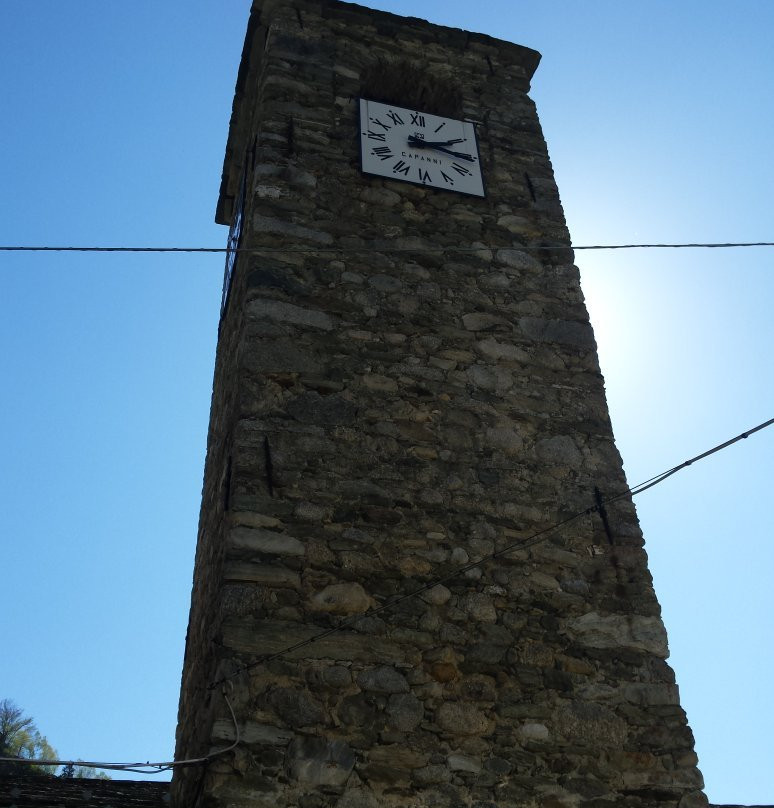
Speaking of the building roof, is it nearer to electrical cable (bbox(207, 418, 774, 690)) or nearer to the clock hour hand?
electrical cable (bbox(207, 418, 774, 690))

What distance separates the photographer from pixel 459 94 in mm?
6059

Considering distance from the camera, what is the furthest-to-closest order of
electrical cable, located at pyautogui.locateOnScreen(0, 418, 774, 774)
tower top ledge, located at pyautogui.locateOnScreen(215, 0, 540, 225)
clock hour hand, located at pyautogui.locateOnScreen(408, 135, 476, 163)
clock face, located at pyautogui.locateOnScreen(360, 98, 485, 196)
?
1. tower top ledge, located at pyautogui.locateOnScreen(215, 0, 540, 225)
2. clock hour hand, located at pyautogui.locateOnScreen(408, 135, 476, 163)
3. clock face, located at pyautogui.locateOnScreen(360, 98, 485, 196)
4. electrical cable, located at pyautogui.locateOnScreen(0, 418, 774, 774)

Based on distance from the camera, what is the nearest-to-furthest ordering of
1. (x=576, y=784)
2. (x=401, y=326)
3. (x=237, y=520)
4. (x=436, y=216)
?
1. (x=576, y=784)
2. (x=237, y=520)
3. (x=401, y=326)
4. (x=436, y=216)

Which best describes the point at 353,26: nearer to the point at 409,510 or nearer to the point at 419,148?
the point at 419,148

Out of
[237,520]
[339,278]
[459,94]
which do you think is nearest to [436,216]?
[339,278]

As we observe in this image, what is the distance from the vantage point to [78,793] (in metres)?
4.26

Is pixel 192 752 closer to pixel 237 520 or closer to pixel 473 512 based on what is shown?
pixel 237 520

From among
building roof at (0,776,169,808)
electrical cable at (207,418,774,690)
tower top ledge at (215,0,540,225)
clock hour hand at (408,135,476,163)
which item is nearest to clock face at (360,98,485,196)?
clock hour hand at (408,135,476,163)

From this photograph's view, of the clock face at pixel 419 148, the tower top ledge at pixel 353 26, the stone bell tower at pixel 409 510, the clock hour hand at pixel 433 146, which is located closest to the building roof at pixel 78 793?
the stone bell tower at pixel 409 510

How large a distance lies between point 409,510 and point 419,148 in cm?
267

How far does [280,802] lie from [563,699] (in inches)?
46.6

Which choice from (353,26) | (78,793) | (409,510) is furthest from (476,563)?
(353,26)

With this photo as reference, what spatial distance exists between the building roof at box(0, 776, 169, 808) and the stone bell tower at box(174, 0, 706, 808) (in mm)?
590

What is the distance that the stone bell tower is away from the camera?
124 inches
